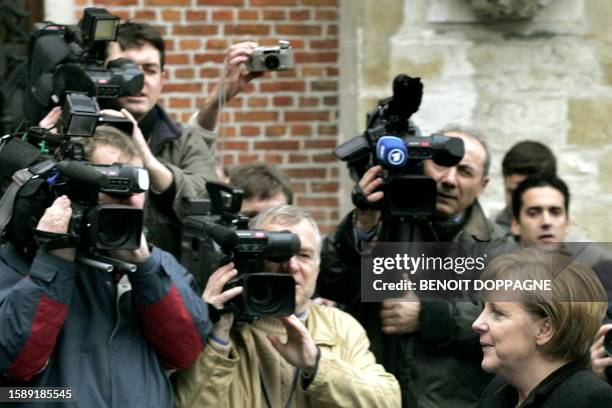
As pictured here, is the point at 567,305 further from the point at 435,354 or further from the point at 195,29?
the point at 195,29

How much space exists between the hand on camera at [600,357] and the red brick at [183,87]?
3.74m

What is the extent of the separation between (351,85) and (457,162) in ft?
8.78

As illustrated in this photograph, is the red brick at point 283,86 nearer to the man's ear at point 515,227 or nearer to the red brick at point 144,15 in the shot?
the red brick at point 144,15

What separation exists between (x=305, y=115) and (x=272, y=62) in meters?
2.38

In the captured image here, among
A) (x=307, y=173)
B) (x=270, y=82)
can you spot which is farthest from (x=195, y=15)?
(x=307, y=173)

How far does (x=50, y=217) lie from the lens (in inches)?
168

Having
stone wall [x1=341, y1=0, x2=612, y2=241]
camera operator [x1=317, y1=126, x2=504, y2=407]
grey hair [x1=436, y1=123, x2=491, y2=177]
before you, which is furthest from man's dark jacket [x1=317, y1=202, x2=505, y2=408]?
stone wall [x1=341, y1=0, x2=612, y2=241]

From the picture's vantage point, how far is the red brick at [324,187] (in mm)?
8023

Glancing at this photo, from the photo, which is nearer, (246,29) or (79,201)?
(79,201)

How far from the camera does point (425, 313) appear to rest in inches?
203

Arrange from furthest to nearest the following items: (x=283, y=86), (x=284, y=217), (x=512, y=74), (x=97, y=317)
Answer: (x=283, y=86) → (x=512, y=74) → (x=284, y=217) → (x=97, y=317)

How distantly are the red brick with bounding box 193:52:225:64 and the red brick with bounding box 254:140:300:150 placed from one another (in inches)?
19.3

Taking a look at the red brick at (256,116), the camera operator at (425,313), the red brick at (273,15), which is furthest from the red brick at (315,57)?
A: the camera operator at (425,313)

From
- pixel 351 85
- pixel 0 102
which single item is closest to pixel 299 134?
pixel 351 85
